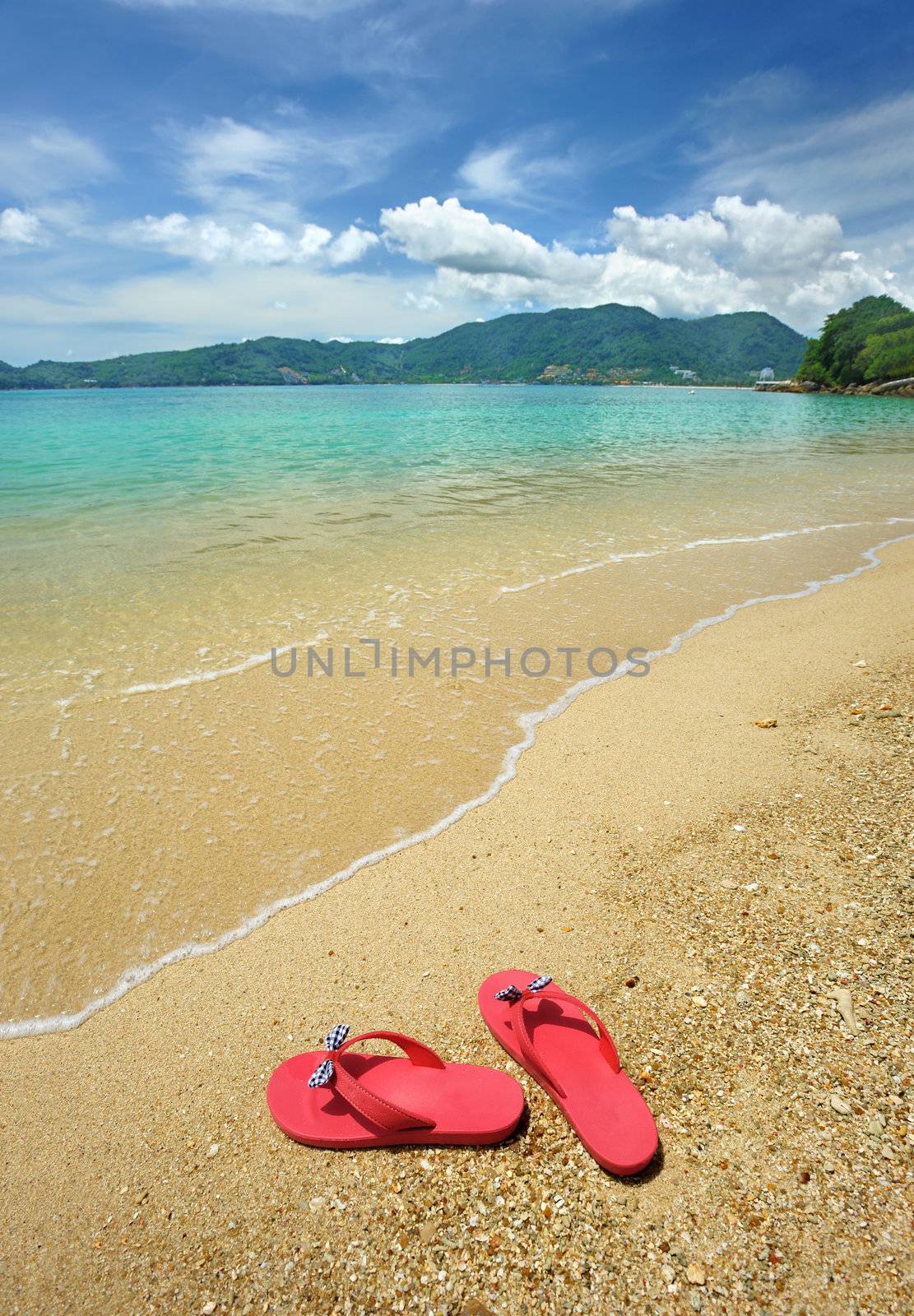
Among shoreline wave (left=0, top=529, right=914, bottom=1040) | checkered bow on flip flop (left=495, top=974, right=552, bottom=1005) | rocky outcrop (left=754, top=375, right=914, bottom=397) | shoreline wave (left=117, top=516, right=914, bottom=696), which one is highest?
rocky outcrop (left=754, top=375, right=914, bottom=397)

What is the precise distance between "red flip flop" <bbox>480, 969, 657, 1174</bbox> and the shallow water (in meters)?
1.61

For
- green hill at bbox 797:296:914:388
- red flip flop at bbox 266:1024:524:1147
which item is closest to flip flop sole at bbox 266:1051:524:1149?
red flip flop at bbox 266:1024:524:1147

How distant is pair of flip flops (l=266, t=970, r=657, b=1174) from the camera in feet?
7.64

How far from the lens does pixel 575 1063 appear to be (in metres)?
2.59

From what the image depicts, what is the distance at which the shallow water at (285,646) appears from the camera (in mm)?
4012

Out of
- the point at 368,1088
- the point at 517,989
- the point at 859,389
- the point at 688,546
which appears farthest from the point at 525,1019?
the point at 859,389

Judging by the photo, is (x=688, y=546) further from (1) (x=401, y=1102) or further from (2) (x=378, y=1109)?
(2) (x=378, y=1109)

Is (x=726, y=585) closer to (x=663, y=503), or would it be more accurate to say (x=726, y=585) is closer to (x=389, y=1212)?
(x=663, y=503)

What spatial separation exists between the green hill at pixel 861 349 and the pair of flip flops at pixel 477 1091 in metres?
122

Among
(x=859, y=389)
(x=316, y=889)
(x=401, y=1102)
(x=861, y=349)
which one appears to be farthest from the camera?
(x=861, y=349)

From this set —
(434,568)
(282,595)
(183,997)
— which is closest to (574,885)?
(183,997)

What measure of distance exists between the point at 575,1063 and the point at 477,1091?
1.42 feet

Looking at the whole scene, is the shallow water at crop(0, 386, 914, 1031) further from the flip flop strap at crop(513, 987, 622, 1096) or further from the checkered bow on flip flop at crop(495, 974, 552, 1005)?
the flip flop strap at crop(513, 987, 622, 1096)

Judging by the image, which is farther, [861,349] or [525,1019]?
[861,349]
